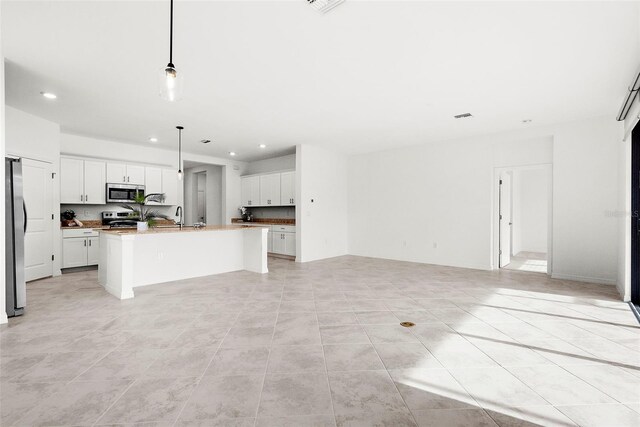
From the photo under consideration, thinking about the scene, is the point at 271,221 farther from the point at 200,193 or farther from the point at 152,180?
the point at 200,193

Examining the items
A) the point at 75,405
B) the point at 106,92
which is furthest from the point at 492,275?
the point at 106,92

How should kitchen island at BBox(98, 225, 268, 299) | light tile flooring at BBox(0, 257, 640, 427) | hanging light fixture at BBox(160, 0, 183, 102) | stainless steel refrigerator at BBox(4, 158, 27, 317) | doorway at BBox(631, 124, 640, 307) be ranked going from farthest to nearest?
kitchen island at BBox(98, 225, 268, 299) → doorway at BBox(631, 124, 640, 307) → stainless steel refrigerator at BBox(4, 158, 27, 317) → hanging light fixture at BBox(160, 0, 183, 102) → light tile flooring at BBox(0, 257, 640, 427)

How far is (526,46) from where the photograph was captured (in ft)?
9.13

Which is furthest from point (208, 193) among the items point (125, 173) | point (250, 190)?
point (125, 173)

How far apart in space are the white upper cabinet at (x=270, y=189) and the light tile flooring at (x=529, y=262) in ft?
18.2

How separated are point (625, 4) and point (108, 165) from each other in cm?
792

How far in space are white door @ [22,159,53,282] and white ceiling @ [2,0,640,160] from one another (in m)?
0.95

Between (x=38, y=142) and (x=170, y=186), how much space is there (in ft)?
8.46

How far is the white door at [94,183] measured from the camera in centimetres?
603

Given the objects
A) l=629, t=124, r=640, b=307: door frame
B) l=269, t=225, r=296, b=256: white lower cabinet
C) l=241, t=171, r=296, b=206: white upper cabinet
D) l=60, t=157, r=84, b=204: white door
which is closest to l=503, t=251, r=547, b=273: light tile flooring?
l=629, t=124, r=640, b=307: door frame

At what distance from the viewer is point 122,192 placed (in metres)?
6.44

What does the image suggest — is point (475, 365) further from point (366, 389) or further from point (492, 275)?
point (492, 275)

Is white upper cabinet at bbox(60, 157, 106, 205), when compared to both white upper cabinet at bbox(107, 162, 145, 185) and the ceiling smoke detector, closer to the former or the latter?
white upper cabinet at bbox(107, 162, 145, 185)

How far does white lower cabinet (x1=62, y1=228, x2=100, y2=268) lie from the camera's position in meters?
5.60
